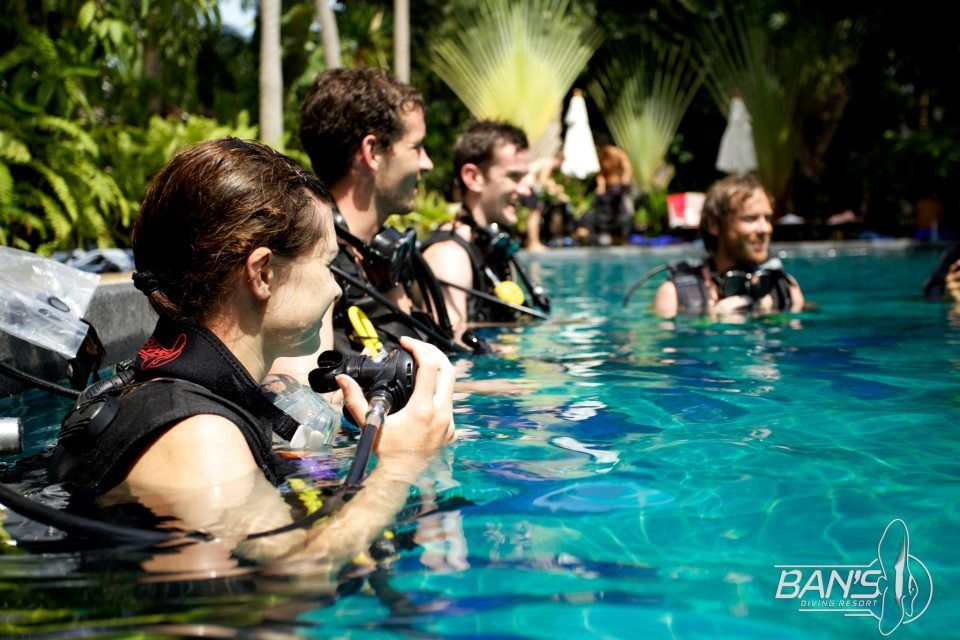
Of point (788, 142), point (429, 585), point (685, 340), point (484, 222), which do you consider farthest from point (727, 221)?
point (788, 142)

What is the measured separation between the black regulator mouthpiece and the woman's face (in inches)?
7.4

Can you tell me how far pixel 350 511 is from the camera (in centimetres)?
224

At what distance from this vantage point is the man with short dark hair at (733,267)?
6.68 metres

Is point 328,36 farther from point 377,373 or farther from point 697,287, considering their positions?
point 377,373

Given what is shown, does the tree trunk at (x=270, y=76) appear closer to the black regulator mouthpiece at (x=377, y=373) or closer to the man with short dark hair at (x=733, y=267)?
the man with short dark hair at (x=733, y=267)

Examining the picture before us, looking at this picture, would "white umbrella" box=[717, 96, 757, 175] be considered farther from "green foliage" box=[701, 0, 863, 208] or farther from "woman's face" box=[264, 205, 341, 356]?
Result: "woman's face" box=[264, 205, 341, 356]

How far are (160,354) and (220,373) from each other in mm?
143

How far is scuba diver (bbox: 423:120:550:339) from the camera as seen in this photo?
6.04 m

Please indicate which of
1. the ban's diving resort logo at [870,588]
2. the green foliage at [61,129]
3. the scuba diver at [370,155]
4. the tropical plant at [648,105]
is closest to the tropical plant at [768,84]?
the tropical plant at [648,105]

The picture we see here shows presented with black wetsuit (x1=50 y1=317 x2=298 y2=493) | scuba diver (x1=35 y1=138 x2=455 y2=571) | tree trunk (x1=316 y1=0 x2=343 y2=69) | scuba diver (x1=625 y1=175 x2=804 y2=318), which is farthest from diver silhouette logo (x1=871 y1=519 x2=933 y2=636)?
tree trunk (x1=316 y1=0 x2=343 y2=69)

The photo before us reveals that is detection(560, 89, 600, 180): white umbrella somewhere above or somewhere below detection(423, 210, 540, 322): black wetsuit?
above

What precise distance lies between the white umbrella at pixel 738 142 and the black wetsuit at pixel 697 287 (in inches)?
500

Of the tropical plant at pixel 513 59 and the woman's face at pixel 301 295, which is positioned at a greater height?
the tropical plant at pixel 513 59

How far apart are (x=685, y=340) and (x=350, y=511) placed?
13.1 ft
